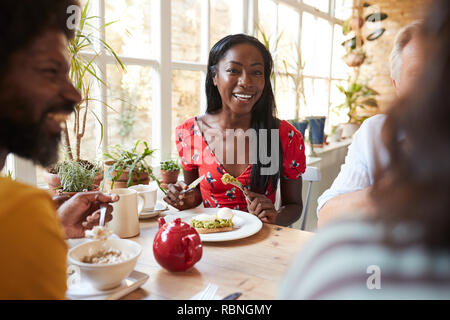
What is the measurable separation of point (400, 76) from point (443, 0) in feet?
3.12

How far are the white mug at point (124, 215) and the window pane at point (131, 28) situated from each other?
1.36 metres

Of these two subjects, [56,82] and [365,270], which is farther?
[56,82]

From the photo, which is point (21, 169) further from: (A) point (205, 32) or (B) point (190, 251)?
(A) point (205, 32)

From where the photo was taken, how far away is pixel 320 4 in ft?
15.1

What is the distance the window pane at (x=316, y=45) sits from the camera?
14.5 ft

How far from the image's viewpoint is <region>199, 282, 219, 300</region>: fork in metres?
0.83

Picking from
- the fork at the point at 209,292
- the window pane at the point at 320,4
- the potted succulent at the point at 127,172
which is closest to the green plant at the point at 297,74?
the window pane at the point at 320,4

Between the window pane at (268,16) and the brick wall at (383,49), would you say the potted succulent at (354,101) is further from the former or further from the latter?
the window pane at (268,16)

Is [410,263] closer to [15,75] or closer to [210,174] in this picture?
[15,75]

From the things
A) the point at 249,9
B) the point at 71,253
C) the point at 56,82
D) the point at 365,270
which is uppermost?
the point at 249,9

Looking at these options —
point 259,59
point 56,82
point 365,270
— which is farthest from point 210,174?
point 365,270

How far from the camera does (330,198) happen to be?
1.20 m

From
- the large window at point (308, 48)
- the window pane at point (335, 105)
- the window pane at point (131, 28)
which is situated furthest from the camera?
the window pane at point (335, 105)

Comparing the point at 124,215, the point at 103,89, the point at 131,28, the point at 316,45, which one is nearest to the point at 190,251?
the point at 124,215
